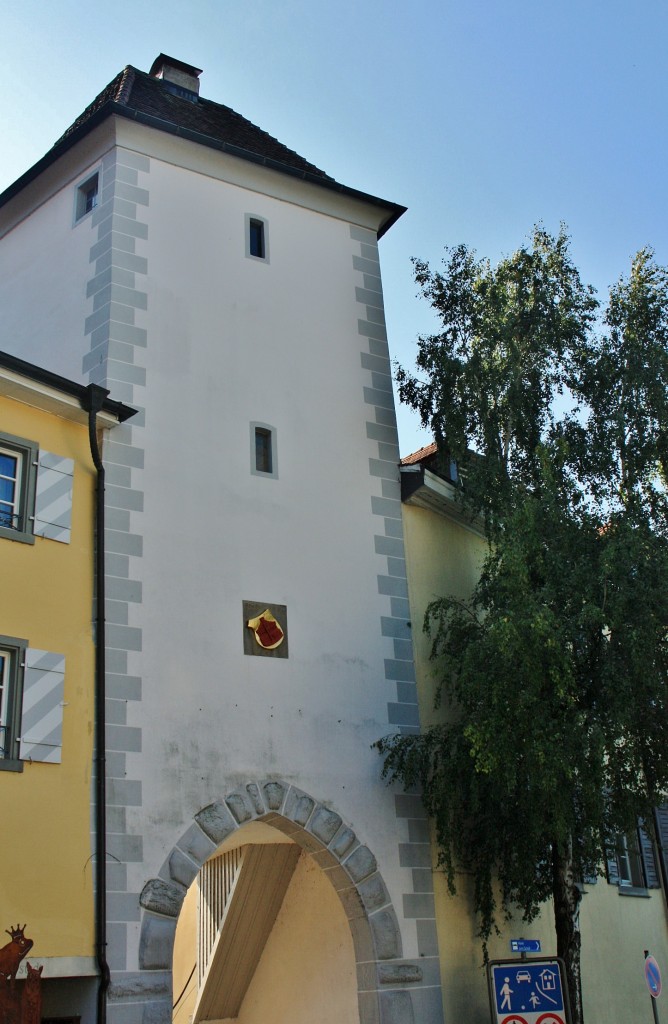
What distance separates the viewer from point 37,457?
38.4ft

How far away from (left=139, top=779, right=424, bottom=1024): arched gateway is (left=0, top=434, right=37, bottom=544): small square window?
327 centimetres

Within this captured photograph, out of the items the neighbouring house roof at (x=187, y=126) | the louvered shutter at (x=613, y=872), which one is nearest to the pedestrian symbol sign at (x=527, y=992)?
the louvered shutter at (x=613, y=872)

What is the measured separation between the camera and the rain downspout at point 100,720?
10500mm

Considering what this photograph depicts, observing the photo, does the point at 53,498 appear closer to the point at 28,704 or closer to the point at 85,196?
the point at 28,704

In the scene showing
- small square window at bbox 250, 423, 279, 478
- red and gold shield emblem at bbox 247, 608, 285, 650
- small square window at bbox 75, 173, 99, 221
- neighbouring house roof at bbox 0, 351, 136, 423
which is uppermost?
small square window at bbox 75, 173, 99, 221

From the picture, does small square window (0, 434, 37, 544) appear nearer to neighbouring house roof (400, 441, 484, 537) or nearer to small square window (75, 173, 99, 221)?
small square window (75, 173, 99, 221)

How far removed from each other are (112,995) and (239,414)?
6.49m

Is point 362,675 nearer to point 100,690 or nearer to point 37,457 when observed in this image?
point 100,690

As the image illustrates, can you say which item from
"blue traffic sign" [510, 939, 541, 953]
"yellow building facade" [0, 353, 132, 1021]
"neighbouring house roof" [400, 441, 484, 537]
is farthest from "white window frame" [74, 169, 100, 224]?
"blue traffic sign" [510, 939, 541, 953]

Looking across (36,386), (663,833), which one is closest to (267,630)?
(36,386)

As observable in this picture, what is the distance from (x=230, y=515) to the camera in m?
13.4

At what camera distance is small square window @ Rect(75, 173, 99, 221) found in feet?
49.4

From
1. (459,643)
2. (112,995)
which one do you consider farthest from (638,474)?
(112,995)

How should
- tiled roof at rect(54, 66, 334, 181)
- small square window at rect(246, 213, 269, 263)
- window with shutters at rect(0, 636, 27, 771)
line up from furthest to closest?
tiled roof at rect(54, 66, 334, 181)
small square window at rect(246, 213, 269, 263)
window with shutters at rect(0, 636, 27, 771)
